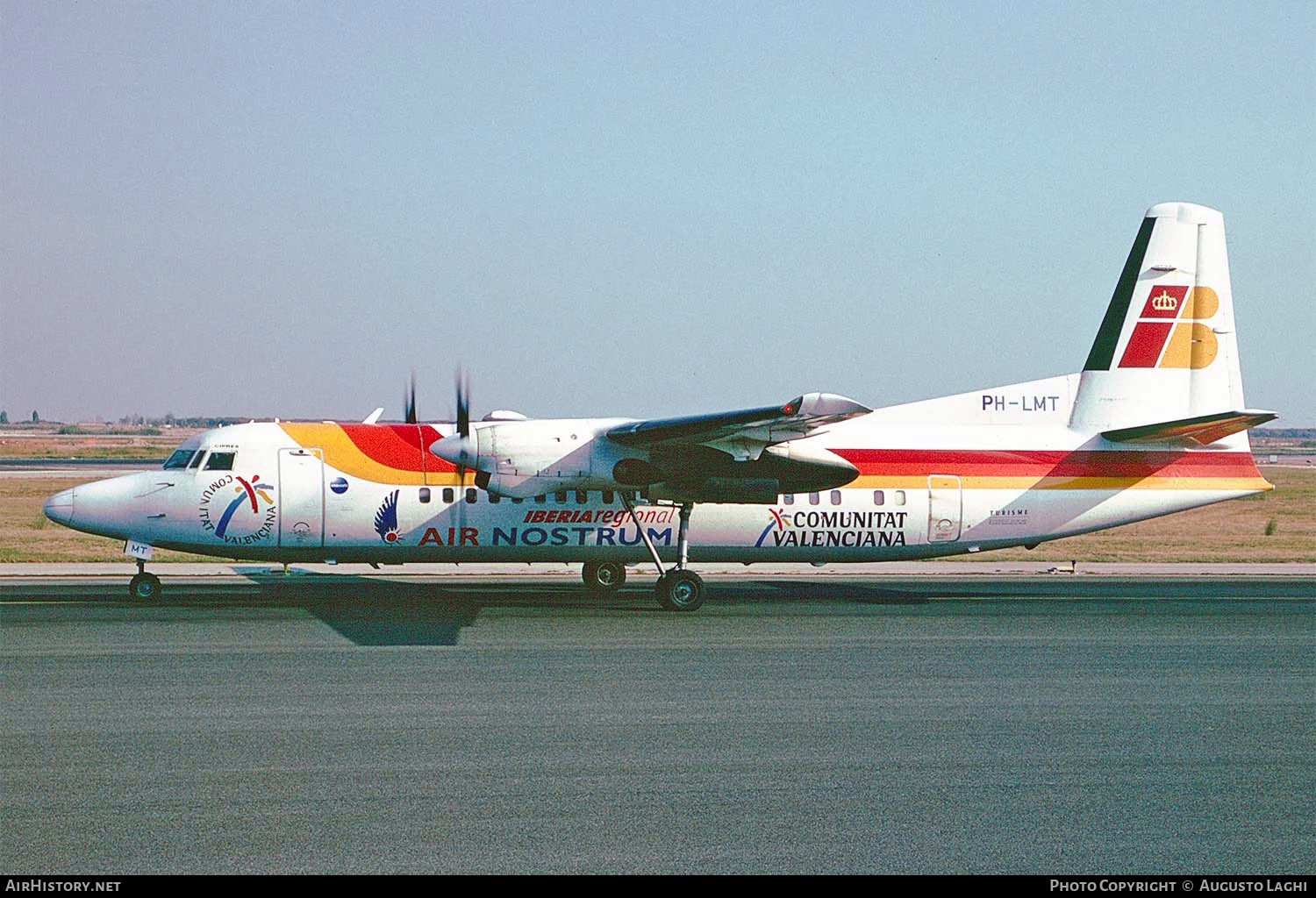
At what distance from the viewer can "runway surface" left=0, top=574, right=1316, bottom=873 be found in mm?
8133

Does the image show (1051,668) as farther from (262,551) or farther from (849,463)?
(262,551)

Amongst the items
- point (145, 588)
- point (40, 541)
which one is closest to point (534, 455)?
point (145, 588)

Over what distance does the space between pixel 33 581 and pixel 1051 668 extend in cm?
1876

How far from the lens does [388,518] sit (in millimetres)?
21516

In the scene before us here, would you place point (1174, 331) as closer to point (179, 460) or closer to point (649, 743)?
point (649, 743)

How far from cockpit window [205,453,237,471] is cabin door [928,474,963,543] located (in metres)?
12.0

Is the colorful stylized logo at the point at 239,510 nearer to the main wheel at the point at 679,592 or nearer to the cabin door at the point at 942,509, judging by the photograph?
the main wheel at the point at 679,592

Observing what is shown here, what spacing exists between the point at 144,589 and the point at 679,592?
8485 mm

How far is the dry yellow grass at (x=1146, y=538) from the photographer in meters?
33.2

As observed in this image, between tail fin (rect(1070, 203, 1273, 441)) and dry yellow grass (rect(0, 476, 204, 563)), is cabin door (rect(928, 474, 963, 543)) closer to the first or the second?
tail fin (rect(1070, 203, 1273, 441))

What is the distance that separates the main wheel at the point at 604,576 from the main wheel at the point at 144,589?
7376mm

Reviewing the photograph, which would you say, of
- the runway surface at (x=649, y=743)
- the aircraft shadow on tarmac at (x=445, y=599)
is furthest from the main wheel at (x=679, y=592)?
the runway surface at (x=649, y=743)

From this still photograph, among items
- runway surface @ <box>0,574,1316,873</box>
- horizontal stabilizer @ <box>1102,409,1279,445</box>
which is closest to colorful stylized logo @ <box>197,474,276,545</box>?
runway surface @ <box>0,574,1316,873</box>

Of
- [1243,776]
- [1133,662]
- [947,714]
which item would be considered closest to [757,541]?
[1133,662]
